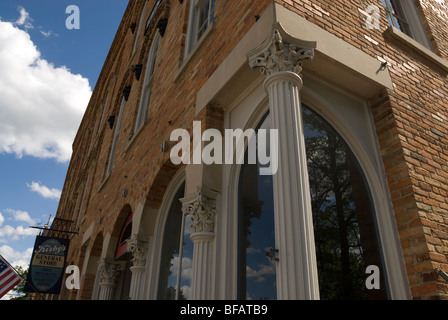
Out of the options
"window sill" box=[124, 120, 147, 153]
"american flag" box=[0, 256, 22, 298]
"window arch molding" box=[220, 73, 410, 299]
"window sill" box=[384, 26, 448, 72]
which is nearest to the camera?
"window arch molding" box=[220, 73, 410, 299]

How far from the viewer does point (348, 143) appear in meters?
4.08

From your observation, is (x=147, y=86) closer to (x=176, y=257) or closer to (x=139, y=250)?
(x=139, y=250)

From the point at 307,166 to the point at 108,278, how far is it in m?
6.04

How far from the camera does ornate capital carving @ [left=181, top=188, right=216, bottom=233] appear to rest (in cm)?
404

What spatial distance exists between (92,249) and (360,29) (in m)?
8.56

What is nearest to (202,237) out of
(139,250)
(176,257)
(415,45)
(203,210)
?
(203,210)

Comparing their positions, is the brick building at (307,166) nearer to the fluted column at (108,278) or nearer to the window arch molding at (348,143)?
Result: the window arch molding at (348,143)

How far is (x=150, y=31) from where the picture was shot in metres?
9.87

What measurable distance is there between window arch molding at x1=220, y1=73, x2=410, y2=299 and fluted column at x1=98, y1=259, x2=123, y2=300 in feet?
16.3

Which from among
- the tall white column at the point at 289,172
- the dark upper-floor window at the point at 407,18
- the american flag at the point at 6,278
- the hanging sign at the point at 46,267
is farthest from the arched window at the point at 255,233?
the hanging sign at the point at 46,267

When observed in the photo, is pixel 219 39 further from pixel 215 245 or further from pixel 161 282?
pixel 161 282

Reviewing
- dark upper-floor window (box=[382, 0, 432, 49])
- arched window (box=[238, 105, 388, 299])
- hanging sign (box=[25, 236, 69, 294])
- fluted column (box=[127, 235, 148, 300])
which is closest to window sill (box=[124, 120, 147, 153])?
fluted column (box=[127, 235, 148, 300])

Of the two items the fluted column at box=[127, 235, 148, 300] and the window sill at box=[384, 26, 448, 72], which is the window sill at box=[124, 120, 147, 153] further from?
the window sill at box=[384, 26, 448, 72]

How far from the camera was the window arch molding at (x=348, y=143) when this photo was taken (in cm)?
365
